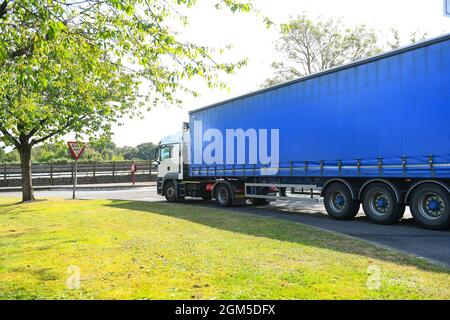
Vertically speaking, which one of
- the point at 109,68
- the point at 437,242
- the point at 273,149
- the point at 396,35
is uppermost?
the point at 396,35

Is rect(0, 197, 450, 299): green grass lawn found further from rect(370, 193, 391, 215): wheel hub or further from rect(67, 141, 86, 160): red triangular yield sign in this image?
rect(67, 141, 86, 160): red triangular yield sign

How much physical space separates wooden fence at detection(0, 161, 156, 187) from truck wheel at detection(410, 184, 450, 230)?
91.8 ft

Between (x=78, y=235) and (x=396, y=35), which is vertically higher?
(x=396, y=35)

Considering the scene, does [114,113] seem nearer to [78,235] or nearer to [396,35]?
[78,235]

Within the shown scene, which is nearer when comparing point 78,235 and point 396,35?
point 78,235

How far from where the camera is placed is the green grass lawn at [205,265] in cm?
440

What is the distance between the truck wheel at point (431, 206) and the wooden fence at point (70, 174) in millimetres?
27981

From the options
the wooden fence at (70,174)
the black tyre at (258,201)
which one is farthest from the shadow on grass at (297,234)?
the wooden fence at (70,174)

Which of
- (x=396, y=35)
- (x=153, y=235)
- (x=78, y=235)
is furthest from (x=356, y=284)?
(x=396, y=35)

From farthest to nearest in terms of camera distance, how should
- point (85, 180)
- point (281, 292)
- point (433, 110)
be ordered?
point (85, 180)
point (433, 110)
point (281, 292)

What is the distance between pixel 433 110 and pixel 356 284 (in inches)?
225

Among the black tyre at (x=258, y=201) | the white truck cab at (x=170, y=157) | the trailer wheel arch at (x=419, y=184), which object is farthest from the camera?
the white truck cab at (x=170, y=157)

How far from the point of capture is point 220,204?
1612 cm

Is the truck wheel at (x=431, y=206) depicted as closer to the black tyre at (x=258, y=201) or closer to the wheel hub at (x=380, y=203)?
the wheel hub at (x=380, y=203)
